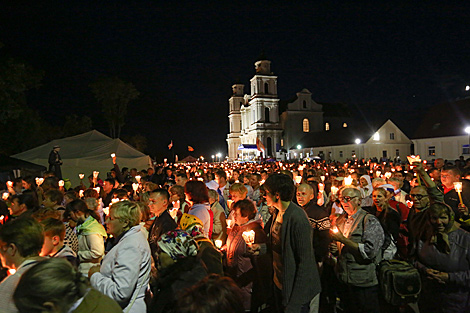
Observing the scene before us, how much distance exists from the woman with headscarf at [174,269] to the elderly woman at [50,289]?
0.60 meters

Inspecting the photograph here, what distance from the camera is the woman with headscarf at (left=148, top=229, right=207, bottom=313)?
2320 millimetres

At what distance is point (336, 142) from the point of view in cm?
5331

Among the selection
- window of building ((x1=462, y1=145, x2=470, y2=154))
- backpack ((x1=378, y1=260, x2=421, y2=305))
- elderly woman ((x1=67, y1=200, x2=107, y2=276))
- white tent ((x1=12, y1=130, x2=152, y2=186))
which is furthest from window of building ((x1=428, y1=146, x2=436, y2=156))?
elderly woman ((x1=67, y1=200, x2=107, y2=276))

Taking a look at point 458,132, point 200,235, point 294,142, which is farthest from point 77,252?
point 294,142

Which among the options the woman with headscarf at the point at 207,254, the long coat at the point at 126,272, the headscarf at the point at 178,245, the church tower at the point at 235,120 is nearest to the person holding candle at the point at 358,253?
the woman with headscarf at the point at 207,254

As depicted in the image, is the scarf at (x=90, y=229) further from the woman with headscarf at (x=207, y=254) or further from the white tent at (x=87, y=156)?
the white tent at (x=87, y=156)

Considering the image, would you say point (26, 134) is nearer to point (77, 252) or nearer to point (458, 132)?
point (77, 252)

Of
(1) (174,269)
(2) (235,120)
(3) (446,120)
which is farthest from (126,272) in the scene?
(2) (235,120)

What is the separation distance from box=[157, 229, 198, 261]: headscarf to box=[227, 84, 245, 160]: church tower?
81440 millimetres

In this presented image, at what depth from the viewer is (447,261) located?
3.62 metres

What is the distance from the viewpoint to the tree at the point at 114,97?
4256 centimetres

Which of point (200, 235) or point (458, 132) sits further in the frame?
point (458, 132)

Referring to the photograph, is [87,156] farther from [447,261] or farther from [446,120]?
[446,120]

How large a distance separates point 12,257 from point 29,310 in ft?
4.18
